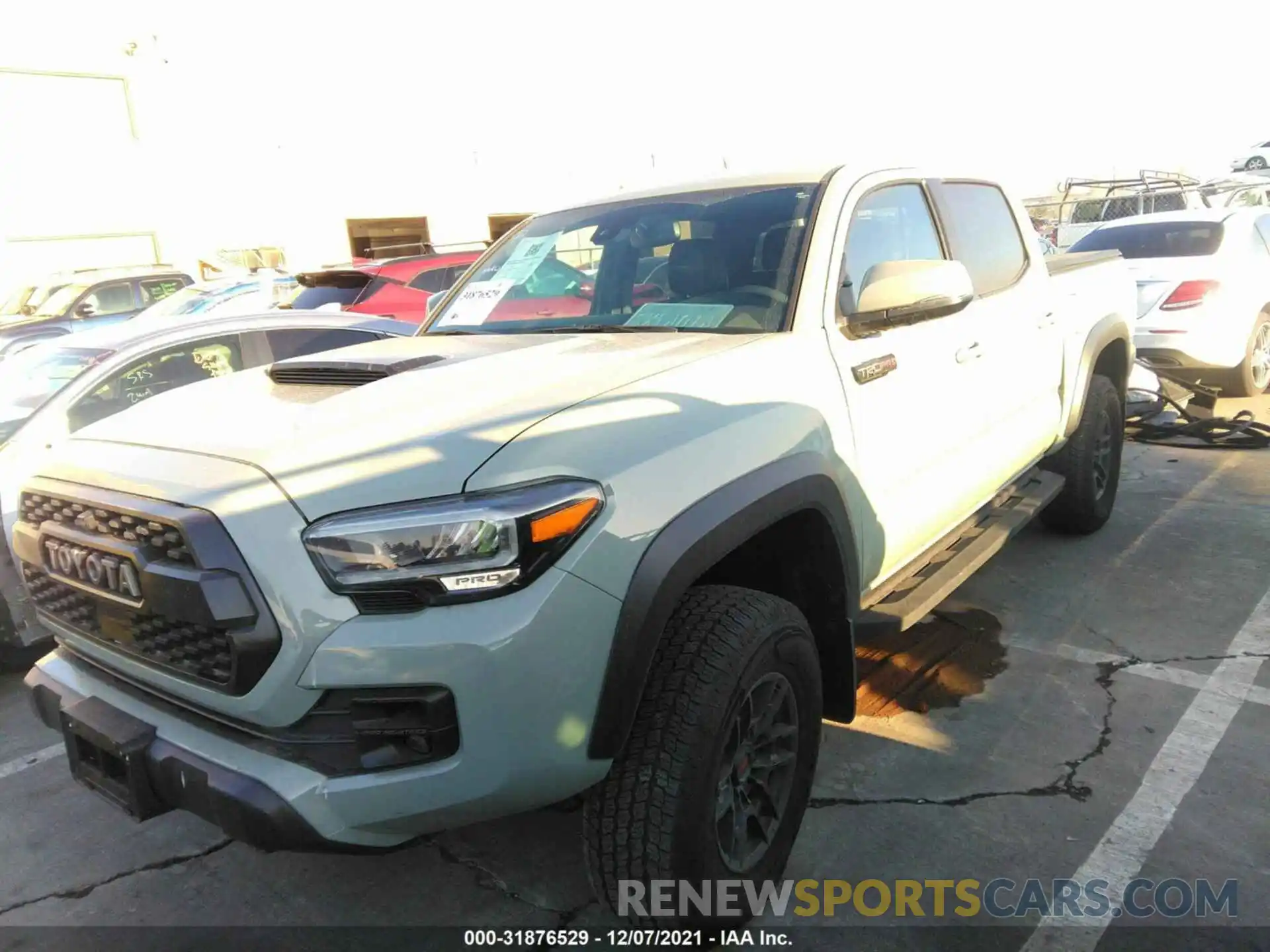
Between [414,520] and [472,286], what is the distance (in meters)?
2.01

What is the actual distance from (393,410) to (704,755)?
1.10 metres

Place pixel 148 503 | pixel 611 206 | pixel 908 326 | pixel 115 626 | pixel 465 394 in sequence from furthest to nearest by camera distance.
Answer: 1. pixel 611 206
2. pixel 908 326
3. pixel 465 394
4. pixel 115 626
5. pixel 148 503

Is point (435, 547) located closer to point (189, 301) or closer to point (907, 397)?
point (907, 397)

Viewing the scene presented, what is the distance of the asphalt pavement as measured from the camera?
2510 millimetres

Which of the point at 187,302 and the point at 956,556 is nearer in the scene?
the point at 956,556

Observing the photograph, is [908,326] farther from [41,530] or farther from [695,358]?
[41,530]

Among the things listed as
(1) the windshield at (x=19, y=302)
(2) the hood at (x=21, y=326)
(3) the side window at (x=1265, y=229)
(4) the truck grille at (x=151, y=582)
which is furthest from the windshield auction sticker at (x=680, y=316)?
(1) the windshield at (x=19, y=302)

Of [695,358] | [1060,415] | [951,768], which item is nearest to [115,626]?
[695,358]

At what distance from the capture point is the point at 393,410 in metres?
2.23

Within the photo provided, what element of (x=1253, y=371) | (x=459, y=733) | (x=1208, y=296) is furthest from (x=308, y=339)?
(x=1253, y=371)

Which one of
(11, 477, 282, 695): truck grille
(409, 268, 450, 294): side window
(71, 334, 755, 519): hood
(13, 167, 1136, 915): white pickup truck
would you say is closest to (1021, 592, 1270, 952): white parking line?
(13, 167, 1136, 915): white pickup truck

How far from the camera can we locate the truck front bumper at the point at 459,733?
1773mm

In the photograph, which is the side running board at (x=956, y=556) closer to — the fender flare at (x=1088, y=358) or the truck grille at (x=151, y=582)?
the fender flare at (x=1088, y=358)

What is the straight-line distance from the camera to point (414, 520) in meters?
1.80
